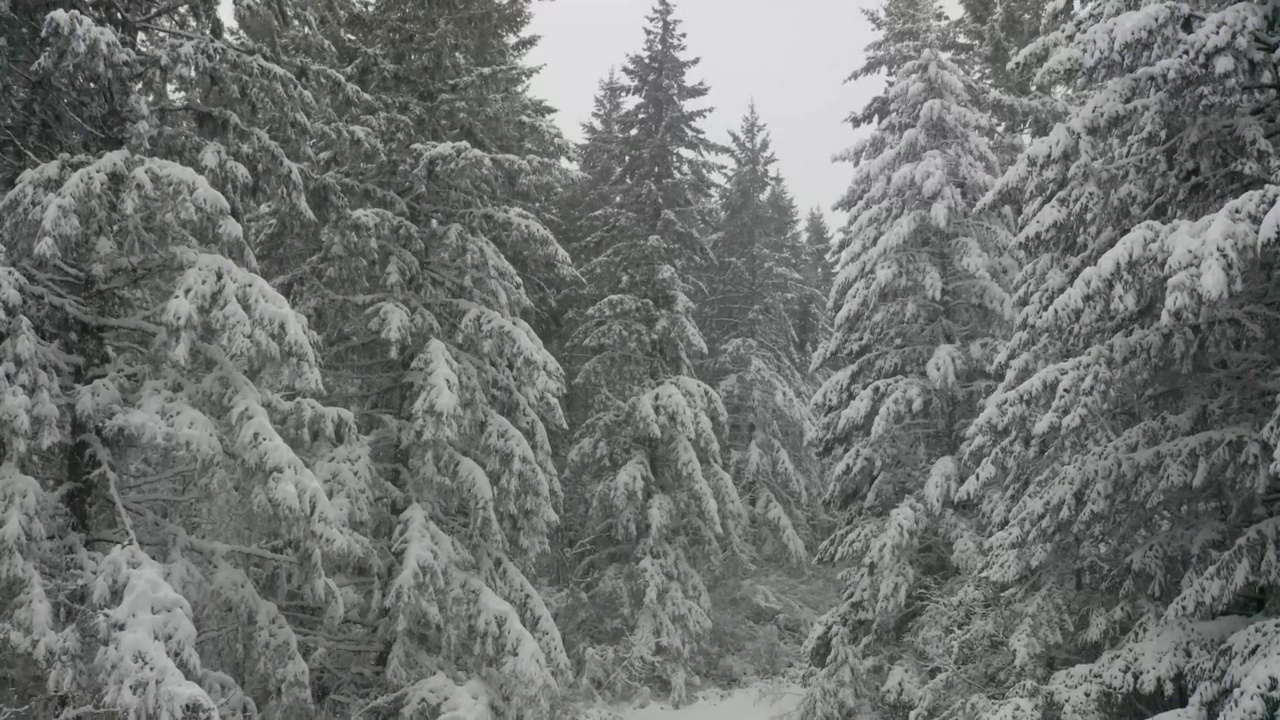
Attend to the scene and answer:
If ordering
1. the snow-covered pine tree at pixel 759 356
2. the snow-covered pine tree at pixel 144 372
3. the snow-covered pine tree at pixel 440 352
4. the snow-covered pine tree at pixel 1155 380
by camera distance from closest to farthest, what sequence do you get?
the snow-covered pine tree at pixel 144 372 < the snow-covered pine tree at pixel 1155 380 < the snow-covered pine tree at pixel 440 352 < the snow-covered pine tree at pixel 759 356

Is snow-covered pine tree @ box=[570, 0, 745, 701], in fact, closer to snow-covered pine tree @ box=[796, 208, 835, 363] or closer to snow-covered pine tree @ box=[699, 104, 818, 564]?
snow-covered pine tree @ box=[699, 104, 818, 564]

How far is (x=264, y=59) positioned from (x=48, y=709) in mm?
6680

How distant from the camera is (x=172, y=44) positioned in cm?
862

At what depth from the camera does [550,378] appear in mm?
12586

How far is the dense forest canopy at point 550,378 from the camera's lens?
738 centimetres

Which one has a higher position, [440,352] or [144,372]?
[440,352]

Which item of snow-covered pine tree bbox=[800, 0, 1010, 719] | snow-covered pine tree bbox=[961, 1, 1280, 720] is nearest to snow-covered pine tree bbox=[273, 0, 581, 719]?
snow-covered pine tree bbox=[800, 0, 1010, 719]

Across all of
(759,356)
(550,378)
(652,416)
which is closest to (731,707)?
(652,416)

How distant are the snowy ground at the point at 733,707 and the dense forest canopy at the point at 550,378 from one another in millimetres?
457

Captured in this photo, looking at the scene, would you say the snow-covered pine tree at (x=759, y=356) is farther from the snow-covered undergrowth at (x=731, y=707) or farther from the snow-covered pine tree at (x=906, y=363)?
the snow-covered pine tree at (x=906, y=363)

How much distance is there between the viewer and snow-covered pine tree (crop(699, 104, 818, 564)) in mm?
21922

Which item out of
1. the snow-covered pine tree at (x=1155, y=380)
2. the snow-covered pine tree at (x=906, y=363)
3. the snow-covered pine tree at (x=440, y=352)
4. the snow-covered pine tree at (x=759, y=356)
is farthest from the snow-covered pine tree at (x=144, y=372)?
the snow-covered pine tree at (x=759, y=356)

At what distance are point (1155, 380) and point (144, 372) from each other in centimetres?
1049

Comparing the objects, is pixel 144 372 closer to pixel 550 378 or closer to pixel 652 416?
pixel 550 378
